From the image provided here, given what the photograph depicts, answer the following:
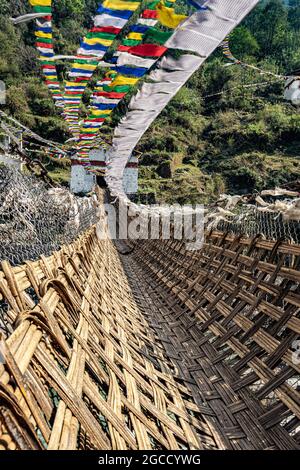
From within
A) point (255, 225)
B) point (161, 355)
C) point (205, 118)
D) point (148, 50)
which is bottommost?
point (161, 355)

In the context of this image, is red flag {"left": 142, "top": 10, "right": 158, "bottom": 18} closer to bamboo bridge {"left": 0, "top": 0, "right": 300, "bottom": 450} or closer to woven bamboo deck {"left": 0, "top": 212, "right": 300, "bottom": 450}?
bamboo bridge {"left": 0, "top": 0, "right": 300, "bottom": 450}

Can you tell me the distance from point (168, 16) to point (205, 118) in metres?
32.6

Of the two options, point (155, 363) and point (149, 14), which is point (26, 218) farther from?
point (149, 14)

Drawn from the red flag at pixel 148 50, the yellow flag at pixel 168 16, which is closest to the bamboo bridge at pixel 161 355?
the yellow flag at pixel 168 16

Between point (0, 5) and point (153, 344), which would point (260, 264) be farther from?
point (0, 5)

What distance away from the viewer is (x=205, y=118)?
3531cm

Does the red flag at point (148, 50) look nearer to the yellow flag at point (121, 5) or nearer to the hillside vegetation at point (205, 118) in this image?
the yellow flag at point (121, 5)

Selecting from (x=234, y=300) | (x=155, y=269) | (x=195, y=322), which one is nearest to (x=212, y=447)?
(x=234, y=300)

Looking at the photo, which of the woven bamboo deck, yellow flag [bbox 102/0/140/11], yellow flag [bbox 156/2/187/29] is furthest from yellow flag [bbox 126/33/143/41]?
the woven bamboo deck

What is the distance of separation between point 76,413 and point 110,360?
40 cm

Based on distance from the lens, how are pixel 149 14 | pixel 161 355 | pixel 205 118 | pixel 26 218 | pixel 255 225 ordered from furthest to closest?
pixel 205 118 → pixel 149 14 → pixel 26 218 → pixel 255 225 → pixel 161 355

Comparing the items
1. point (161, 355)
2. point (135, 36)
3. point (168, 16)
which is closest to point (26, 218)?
point (161, 355)

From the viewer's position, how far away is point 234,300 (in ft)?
6.32
